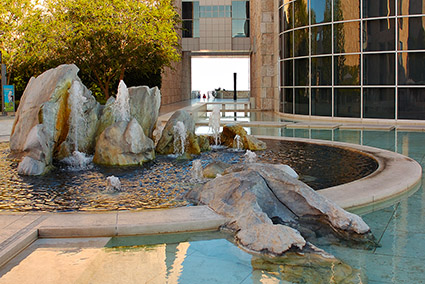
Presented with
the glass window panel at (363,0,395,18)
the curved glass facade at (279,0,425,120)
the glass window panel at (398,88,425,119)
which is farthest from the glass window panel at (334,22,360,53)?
the glass window panel at (398,88,425,119)

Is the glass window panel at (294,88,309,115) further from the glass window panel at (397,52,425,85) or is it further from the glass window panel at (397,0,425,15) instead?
the glass window panel at (397,0,425,15)

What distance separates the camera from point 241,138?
45.6 feet

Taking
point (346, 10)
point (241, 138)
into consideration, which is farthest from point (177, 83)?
point (241, 138)

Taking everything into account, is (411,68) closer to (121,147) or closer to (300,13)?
(300,13)

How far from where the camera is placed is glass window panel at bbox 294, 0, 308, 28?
25.3m

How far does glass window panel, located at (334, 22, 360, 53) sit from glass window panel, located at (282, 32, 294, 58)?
3417mm

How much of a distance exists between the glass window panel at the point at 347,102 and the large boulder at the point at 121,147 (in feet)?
46.7

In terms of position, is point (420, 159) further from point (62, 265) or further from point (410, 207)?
point (62, 265)

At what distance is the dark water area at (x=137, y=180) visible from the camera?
25.1 feet

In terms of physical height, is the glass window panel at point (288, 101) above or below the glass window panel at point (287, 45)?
below

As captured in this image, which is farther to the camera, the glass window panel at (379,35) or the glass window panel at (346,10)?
the glass window panel at (346,10)

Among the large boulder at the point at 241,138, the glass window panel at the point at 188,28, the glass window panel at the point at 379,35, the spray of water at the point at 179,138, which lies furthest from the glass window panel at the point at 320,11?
the glass window panel at the point at 188,28

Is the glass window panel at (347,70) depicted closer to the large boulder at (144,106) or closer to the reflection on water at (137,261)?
the large boulder at (144,106)

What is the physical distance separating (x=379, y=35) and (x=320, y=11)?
352 centimetres
